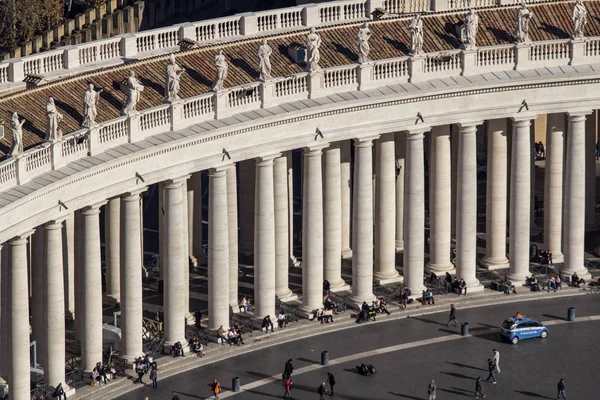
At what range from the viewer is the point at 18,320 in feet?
639

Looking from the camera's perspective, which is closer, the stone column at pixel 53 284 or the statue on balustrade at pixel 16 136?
the statue on balustrade at pixel 16 136

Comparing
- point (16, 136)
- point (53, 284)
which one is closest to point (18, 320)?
point (53, 284)

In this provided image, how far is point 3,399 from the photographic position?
199000 millimetres

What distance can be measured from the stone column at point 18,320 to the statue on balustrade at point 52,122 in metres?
8.32

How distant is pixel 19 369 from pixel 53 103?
2053cm

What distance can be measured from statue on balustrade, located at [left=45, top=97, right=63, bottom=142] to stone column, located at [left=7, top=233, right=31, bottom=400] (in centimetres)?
832

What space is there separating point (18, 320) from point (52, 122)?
15.4m

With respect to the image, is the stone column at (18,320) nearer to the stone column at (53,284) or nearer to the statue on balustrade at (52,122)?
the stone column at (53,284)

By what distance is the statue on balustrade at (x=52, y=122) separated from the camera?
196m

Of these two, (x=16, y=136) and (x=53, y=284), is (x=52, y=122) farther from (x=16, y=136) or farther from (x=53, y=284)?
(x=53, y=284)

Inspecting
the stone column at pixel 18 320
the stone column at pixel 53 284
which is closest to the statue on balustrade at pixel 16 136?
the stone column at pixel 18 320

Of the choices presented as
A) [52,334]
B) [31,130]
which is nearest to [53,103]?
[31,130]

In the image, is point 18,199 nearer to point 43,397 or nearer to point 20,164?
point 20,164

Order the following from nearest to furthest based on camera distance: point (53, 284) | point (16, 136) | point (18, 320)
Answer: point (16, 136) < point (18, 320) < point (53, 284)
